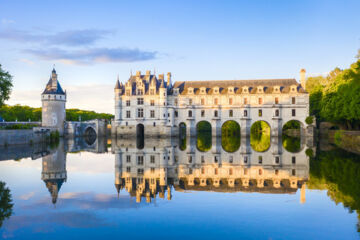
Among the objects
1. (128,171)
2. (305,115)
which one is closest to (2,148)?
(128,171)

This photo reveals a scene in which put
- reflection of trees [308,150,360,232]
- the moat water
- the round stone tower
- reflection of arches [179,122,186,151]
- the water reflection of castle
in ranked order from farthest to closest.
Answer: the round stone tower < reflection of arches [179,122,186,151] < the water reflection of castle < reflection of trees [308,150,360,232] < the moat water

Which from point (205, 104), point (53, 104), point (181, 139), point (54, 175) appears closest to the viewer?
point (54, 175)

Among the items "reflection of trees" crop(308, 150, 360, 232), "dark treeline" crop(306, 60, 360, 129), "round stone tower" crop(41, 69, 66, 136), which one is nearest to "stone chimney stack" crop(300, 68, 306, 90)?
"dark treeline" crop(306, 60, 360, 129)

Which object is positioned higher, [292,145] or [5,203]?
[292,145]

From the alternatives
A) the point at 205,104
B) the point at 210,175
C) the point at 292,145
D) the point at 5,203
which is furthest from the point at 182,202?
the point at 205,104

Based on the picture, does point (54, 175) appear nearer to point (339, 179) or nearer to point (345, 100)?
point (339, 179)

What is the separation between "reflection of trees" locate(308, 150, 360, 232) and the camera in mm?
12156

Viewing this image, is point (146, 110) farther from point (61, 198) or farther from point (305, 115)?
point (61, 198)

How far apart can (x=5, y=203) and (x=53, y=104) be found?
4567 centimetres

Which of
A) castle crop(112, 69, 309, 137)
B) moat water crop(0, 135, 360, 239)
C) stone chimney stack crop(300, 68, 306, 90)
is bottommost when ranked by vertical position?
moat water crop(0, 135, 360, 239)

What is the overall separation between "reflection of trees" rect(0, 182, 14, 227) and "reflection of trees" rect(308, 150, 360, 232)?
11336 millimetres

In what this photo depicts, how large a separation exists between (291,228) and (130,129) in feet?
151

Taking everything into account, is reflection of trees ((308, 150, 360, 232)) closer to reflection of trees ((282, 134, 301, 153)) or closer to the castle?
reflection of trees ((282, 134, 301, 153))

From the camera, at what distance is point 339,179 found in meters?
15.8
